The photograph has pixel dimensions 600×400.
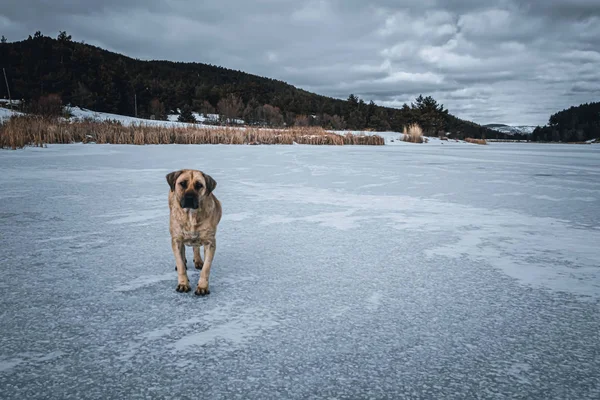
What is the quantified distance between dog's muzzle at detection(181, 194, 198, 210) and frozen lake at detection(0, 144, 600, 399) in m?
0.52

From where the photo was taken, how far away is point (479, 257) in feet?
10.1

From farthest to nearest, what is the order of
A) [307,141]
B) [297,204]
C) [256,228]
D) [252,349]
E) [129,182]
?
[307,141], [129,182], [297,204], [256,228], [252,349]

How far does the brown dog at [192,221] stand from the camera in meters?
2.40

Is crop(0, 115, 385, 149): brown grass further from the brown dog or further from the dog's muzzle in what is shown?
the dog's muzzle

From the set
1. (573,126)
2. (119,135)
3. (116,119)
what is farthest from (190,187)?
(573,126)

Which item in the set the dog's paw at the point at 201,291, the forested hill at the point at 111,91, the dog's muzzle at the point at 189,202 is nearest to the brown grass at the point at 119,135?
the dog's muzzle at the point at 189,202

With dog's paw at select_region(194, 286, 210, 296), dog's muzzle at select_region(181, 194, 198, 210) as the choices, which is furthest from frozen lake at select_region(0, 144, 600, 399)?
dog's muzzle at select_region(181, 194, 198, 210)

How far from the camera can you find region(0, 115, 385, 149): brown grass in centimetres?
1498

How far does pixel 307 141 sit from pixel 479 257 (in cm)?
2217

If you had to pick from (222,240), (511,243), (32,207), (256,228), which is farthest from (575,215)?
(32,207)

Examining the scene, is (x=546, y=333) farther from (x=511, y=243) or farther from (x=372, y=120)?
(x=372, y=120)

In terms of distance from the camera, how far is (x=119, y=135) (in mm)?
18391

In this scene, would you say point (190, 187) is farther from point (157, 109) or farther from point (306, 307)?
point (157, 109)

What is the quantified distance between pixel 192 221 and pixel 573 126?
5600 inches
